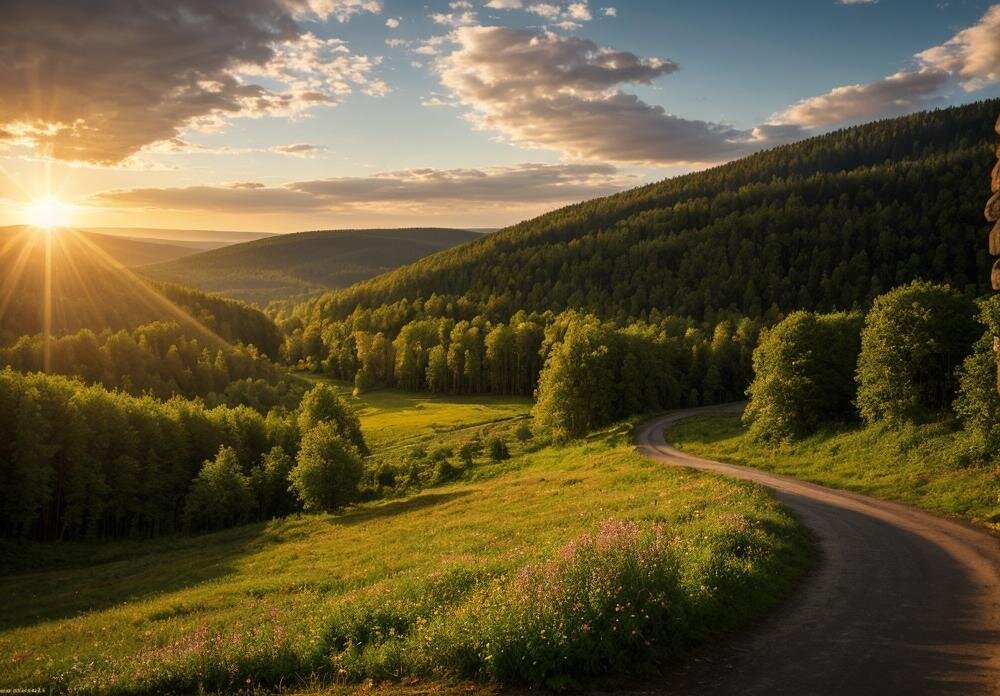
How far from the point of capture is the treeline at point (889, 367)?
41.1 meters

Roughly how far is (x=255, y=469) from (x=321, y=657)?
6440cm

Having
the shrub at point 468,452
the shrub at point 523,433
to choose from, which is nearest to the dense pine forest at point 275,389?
the shrub at point 523,433

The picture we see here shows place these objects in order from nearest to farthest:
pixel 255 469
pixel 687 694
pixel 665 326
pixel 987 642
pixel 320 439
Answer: pixel 687 694 → pixel 987 642 → pixel 320 439 → pixel 255 469 → pixel 665 326

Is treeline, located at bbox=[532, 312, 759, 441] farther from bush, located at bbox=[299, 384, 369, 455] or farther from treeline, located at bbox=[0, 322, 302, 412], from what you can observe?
treeline, located at bbox=[0, 322, 302, 412]

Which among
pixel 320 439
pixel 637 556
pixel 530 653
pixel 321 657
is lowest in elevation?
pixel 320 439

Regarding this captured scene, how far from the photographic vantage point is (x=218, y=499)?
6725 cm

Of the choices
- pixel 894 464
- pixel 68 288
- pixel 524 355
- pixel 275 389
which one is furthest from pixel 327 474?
pixel 68 288

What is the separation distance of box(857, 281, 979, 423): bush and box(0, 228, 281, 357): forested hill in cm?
14929

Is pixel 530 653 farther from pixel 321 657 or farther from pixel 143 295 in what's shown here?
pixel 143 295

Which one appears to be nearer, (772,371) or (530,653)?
(530,653)

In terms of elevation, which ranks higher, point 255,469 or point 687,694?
point 687,694

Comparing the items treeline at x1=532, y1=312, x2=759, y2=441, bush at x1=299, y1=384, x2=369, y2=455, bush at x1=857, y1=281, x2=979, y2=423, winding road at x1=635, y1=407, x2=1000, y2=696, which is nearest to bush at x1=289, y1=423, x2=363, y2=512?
bush at x1=299, y1=384, x2=369, y2=455

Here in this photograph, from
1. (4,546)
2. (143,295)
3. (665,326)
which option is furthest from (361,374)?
(4,546)

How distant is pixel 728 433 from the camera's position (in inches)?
2682
